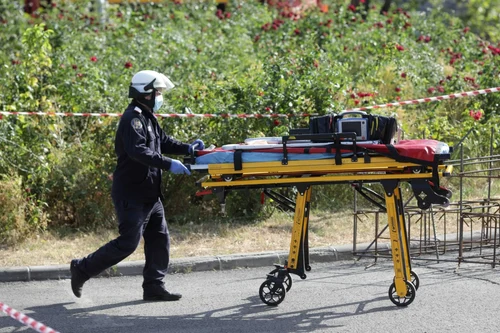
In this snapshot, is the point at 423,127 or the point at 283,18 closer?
the point at 423,127

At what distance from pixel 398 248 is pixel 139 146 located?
6.85ft

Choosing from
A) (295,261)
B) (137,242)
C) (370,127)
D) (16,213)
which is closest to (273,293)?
(295,261)

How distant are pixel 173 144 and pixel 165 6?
10.2m

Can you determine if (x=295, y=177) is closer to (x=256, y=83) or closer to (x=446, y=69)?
(x=256, y=83)

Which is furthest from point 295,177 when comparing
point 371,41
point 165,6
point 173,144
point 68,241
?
point 165,6

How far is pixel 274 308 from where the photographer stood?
7.18 metres

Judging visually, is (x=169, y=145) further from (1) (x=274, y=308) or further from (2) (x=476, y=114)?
(2) (x=476, y=114)

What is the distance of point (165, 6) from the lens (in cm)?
1744

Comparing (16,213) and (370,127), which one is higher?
(370,127)

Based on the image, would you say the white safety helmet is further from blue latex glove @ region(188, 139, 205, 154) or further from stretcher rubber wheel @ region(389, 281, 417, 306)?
stretcher rubber wheel @ region(389, 281, 417, 306)

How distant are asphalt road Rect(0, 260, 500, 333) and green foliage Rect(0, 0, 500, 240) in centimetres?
110

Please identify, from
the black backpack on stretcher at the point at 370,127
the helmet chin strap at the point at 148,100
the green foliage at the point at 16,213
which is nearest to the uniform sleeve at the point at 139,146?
→ the helmet chin strap at the point at 148,100

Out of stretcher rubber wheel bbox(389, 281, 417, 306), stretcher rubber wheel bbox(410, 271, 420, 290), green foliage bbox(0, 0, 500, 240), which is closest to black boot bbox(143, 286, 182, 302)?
green foliage bbox(0, 0, 500, 240)

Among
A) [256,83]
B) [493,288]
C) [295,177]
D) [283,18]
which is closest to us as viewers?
[295,177]
